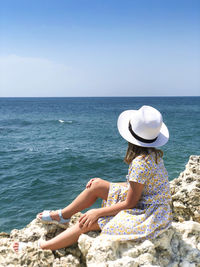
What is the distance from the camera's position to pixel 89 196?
12.9 ft

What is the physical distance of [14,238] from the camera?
4.10 meters

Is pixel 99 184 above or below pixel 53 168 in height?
above

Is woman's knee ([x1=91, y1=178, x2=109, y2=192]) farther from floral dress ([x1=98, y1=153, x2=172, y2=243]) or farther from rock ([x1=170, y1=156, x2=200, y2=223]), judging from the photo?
rock ([x1=170, y1=156, x2=200, y2=223])

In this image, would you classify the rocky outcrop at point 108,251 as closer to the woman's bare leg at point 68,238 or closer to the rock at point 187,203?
the woman's bare leg at point 68,238

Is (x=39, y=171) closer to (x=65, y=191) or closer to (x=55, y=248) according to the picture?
(x=65, y=191)

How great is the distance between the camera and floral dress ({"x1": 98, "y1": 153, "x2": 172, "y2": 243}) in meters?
3.25

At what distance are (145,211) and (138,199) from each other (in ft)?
0.61

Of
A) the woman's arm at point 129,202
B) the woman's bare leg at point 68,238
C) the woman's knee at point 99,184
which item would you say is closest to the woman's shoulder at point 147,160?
the woman's arm at point 129,202

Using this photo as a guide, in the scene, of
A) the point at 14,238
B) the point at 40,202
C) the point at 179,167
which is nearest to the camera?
the point at 14,238

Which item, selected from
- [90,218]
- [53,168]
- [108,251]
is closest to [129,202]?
[90,218]

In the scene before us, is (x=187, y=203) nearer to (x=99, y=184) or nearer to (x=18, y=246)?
(x=99, y=184)

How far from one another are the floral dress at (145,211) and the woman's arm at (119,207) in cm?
6

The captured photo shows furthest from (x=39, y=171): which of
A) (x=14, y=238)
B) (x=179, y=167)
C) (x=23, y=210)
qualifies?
(x=14, y=238)

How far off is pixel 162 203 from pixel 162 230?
35cm
